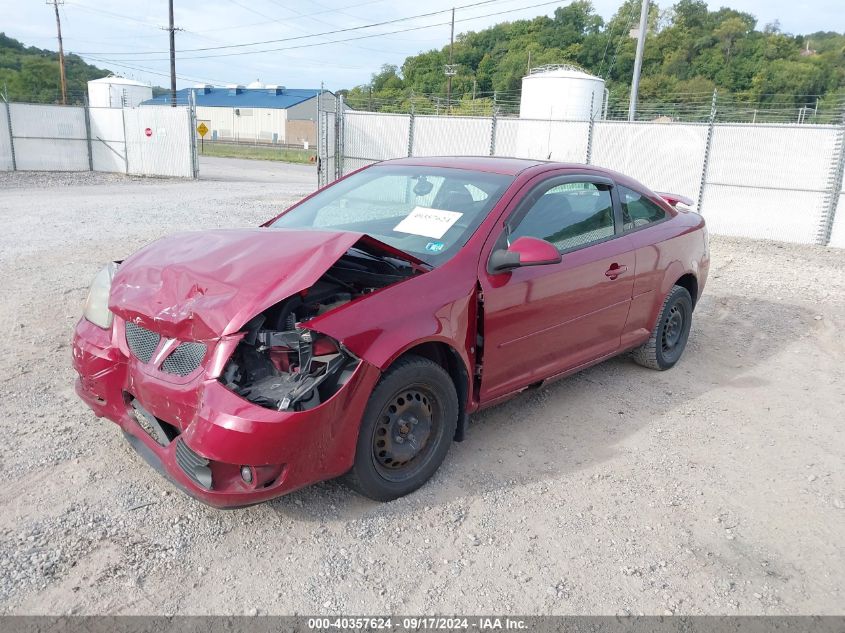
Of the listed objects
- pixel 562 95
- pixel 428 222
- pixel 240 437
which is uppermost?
pixel 562 95

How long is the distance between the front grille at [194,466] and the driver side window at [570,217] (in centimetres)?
205

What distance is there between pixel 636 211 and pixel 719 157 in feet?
33.2

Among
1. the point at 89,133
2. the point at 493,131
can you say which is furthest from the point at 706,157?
the point at 89,133

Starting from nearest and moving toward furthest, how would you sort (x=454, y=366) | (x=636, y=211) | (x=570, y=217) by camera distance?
(x=454, y=366) → (x=570, y=217) → (x=636, y=211)

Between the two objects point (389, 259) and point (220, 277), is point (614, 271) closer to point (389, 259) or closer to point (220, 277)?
point (389, 259)

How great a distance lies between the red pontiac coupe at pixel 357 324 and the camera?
2811 millimetres

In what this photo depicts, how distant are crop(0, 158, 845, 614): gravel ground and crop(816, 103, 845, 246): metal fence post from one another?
856cm

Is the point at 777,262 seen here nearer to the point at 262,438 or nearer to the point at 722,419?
the point at 722,419

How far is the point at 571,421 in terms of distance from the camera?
14.5ft

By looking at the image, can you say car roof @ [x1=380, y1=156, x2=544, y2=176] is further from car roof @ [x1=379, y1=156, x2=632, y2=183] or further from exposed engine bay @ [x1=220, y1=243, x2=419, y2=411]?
exposed engine bay @ [x1=220, y1=243, x2=419, y2=411]

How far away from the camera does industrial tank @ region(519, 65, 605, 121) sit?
27.0m

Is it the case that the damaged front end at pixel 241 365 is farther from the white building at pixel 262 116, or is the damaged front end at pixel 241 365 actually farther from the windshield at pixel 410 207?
the white building at pixel 262 116

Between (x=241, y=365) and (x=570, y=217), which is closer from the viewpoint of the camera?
(x=241, y=365)

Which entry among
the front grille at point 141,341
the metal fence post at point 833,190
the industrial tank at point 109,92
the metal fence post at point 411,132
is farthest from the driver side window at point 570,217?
the industrial tank at point 109,92
